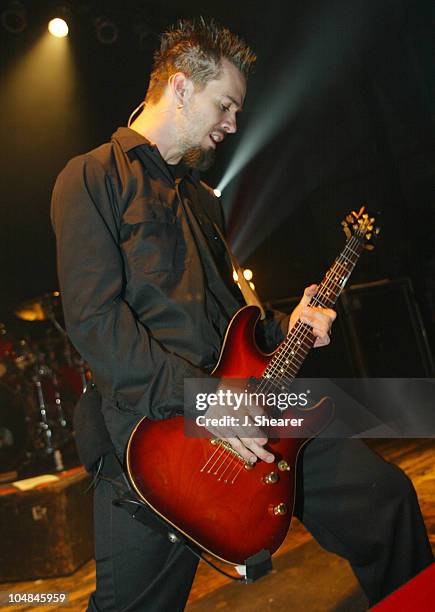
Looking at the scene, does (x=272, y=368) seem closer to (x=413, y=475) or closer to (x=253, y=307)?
(x=253, y=307)

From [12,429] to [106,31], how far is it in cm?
318

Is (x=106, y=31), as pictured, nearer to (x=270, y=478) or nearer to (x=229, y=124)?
(x=229, y=124)

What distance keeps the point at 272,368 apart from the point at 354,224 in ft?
1.82

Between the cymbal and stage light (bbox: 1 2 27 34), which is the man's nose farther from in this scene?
stage light (bbox: 1 2 27 34)

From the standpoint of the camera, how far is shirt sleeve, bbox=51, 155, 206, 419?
1.02 m

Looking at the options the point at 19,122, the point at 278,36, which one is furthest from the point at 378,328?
the point at 19,122

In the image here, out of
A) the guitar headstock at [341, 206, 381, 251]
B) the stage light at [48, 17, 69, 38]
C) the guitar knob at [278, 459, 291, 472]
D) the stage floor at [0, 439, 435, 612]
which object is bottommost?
the stage floor at [0, 439, 435, 612]

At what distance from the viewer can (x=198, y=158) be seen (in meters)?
1.50

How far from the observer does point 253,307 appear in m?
1.23

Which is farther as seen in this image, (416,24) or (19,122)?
(19,122)

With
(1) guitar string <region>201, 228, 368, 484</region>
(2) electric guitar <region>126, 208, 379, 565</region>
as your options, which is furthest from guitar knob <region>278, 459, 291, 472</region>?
(1) guitar string <region>201, 228, 368, 484</region>

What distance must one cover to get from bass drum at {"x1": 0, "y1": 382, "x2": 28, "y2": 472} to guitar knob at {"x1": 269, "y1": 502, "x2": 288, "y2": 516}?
117 inches

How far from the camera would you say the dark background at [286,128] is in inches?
109

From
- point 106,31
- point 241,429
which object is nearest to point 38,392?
point 106,31
